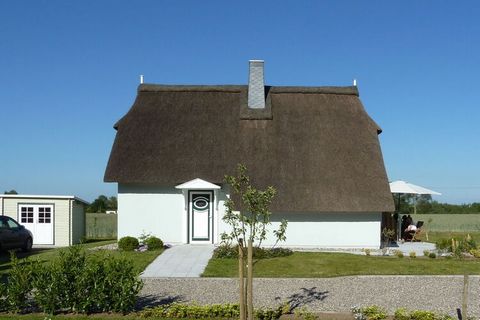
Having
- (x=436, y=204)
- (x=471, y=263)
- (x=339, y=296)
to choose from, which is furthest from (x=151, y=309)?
(x=436, y=204)

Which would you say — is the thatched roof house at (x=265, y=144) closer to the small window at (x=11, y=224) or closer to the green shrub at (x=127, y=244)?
the green shrub at (x=127, y=244)

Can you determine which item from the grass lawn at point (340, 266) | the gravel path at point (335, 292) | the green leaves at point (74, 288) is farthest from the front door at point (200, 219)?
the green leaves at point (74, 288)

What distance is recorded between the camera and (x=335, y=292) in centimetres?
1326

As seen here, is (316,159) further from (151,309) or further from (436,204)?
(436,204)

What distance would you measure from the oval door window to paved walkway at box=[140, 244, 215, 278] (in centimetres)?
175

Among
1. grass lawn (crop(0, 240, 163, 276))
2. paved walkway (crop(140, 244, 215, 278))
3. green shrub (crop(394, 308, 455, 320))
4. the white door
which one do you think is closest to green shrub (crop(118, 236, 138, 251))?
grass lawn (crop(0, 240, 163, 276))

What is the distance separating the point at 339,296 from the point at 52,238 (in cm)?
1680

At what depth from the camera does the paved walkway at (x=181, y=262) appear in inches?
635

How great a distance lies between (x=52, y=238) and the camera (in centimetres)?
2544

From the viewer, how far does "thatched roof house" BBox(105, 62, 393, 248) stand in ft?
74.2

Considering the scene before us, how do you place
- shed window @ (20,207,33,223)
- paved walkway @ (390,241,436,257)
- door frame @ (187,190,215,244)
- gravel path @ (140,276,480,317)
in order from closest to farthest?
gravel path @ (140,276,480,317) → paved walkway @ (390,241,436,257) → door frame @ (187,190,215,244) → shed window @ (20,207,33,223)

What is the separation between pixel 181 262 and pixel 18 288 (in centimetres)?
782

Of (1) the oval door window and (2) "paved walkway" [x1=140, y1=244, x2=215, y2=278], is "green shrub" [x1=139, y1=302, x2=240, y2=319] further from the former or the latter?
(1) the oval door window

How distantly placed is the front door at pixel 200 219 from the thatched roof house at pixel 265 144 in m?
0.86
